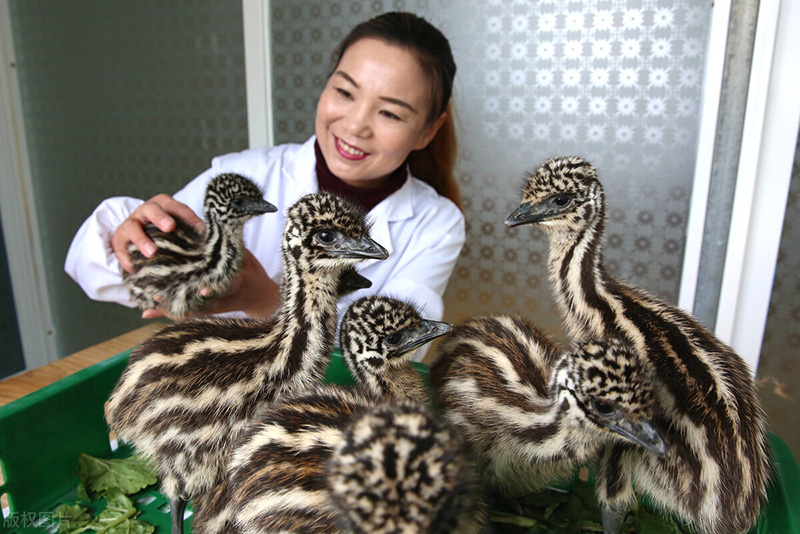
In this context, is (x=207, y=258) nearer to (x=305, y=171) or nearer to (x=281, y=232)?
(x=281, y=232)

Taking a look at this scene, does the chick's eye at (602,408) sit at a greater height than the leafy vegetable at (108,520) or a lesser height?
greater

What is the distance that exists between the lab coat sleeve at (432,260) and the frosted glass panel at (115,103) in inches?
58.3

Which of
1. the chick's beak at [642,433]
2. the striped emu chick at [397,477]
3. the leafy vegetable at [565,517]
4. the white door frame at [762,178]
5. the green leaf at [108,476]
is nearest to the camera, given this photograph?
the striped emu chick at [397,477]

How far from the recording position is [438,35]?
2043 millimetres

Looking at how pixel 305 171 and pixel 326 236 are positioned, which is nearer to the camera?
pixel 326 236

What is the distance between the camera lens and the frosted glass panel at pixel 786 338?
233 centimetres

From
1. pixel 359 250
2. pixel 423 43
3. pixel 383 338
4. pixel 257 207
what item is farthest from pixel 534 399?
pixel 423 43

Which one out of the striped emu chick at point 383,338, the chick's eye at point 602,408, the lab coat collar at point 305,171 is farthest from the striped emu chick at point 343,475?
the lab coat collar at point 305,171

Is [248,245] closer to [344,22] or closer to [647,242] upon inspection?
[344,22]

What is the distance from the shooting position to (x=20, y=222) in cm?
394

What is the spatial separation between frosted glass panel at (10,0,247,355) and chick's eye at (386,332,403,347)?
7.74 feet

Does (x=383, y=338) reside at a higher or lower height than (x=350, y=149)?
lower

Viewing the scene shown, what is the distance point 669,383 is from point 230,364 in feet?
2.82

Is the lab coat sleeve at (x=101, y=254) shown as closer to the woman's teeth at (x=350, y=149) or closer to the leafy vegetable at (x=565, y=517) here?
the woman's teeth at (x=350, y=149)
